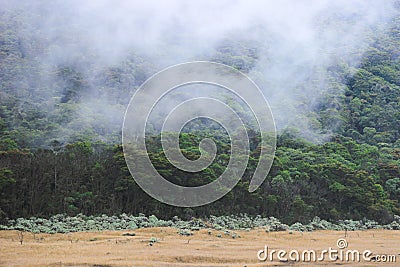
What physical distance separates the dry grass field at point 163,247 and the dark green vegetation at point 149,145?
3.66 m

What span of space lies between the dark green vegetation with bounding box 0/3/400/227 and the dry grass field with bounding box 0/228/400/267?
12.0ft

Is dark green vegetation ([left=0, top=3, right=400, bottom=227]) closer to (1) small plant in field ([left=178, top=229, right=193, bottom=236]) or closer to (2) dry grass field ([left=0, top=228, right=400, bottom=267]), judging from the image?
(1) small plant in field ([left=178, top=229, right=193, bottom=236])

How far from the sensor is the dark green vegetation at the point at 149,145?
69.6 ft

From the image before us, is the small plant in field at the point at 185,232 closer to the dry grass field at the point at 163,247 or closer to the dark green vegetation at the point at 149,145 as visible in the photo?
the dry grass field at the point at 163,247

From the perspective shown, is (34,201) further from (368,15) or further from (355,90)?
(368,15)

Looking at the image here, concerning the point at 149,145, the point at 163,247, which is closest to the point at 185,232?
the point at 163,247

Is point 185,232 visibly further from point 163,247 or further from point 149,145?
point 149,145

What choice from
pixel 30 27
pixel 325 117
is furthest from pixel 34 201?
pixel 30 27

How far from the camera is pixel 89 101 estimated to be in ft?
138

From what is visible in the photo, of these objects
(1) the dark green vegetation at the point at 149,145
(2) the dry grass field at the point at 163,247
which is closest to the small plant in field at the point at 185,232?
(2) the dry grass field at the point at 163,247

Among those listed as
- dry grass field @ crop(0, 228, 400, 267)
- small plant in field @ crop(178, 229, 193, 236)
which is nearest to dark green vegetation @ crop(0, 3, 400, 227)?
small plant in field @ crop(178, 229, 193, 236)

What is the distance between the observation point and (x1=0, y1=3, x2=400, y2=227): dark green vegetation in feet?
69.6

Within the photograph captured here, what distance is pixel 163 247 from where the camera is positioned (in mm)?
13719

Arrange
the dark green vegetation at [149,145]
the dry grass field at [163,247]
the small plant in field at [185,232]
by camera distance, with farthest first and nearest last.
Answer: the dark green vegetation at [149,145] → the small plant in field at [185,232] → the dry grass field at [163,247]
